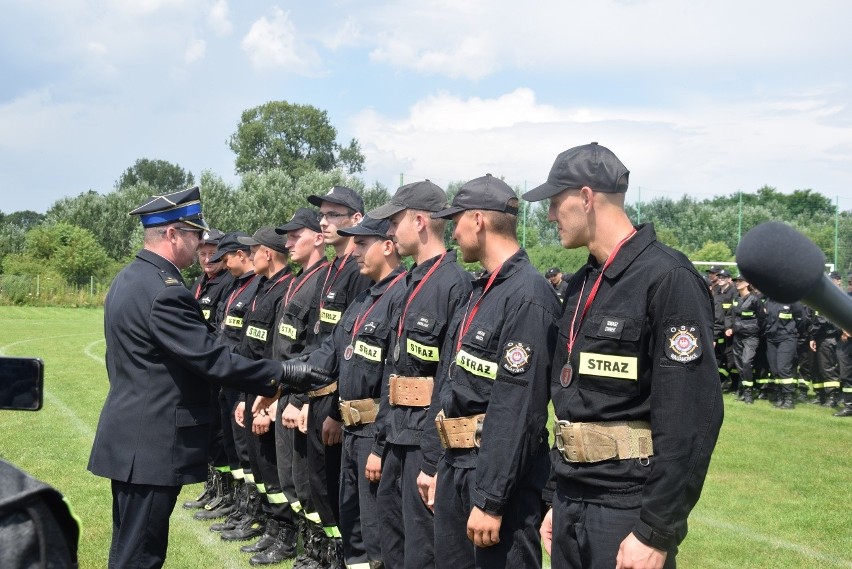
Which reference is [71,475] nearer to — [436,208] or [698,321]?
[436,208]

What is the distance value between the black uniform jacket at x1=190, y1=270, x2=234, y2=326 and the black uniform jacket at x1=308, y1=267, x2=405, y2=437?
447cm

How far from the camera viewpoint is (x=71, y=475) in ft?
32.6

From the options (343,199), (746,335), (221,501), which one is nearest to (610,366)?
(343,199)

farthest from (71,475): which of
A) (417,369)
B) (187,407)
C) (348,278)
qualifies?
(417,369)

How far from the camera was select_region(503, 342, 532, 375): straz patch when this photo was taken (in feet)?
12.8

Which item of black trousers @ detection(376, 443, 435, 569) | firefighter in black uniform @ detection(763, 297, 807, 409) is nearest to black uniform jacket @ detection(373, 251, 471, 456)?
black trousers @ detection(376, 443, 435, 569)

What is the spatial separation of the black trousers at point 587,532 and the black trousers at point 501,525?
525mm

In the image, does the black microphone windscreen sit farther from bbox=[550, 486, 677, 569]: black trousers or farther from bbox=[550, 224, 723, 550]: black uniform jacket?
bbox=[550, 486, 677, 569]: black trousers

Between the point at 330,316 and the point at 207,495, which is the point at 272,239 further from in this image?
the point at 207,495

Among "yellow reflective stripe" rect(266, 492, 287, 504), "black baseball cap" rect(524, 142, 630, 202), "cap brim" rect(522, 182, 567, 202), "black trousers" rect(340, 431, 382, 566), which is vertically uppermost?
"black baseball cap" rect(524, 142, 630, 202)

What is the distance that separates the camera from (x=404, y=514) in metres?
4.79

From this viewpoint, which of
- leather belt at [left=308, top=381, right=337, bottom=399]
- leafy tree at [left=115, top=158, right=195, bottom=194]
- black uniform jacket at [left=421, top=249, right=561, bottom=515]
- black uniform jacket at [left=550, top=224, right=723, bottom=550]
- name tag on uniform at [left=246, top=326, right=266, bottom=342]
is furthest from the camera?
leafy tree at [left=115, top=158, right=195, bottom=194]

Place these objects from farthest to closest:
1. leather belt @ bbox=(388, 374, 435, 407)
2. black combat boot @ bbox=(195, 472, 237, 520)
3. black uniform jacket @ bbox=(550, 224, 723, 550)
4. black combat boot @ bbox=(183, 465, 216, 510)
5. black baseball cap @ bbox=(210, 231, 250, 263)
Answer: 1. black baseball cap @ bbox=(210, 231, 250, 263)
2. black combat boot @ bbox=(183, 465, 216, 510)
3. black combat boot @ bbox=(195, 472, 237, 520)
4. leather belt @ bbox=(388, 374, 435, 407)
5. black uniform jacket @ bbox=(550, 224, 723, 550)

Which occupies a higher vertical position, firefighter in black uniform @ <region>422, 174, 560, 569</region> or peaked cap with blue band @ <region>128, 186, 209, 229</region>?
peaked cap with blue band @ <region>128, 186, 209, 229</region>
